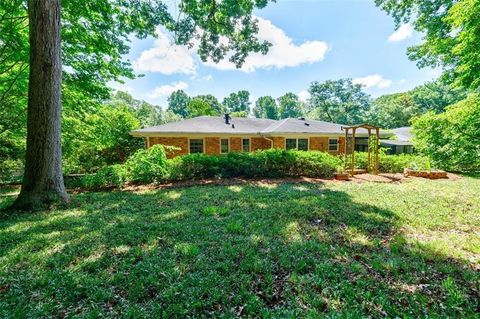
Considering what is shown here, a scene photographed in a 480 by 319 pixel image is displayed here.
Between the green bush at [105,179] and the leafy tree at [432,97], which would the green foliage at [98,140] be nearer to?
the green bush at [105,179]

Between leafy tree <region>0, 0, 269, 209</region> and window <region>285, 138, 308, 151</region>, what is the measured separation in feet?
22.6

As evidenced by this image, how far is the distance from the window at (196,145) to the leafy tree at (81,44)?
5690 millimetres

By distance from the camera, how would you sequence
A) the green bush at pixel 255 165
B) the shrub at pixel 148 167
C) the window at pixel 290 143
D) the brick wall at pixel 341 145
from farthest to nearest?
the brick wall at pixel 341 145
the window at pixel 290 143
the green bush at pixel 255 165
the shrub at pixel 148 167

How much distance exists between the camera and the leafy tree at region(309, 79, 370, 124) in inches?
1649

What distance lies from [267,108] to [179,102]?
26.8 metres

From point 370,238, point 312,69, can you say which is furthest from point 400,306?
point 312,69

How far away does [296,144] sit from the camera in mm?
16781

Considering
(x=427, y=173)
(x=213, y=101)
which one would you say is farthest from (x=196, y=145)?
(x=213, y=101)

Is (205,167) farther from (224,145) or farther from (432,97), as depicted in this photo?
(432,97)

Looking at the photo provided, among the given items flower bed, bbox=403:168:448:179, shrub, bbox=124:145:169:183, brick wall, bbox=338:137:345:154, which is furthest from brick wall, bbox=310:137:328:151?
shrub, bbox=124:145:169:183

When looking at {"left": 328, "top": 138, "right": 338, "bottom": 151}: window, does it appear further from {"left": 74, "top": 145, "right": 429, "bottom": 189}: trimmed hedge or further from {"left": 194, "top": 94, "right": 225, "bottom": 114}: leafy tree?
Answer: {"left": 194, "top": 94, "right": 225, "bottom": 114}: leafy tree

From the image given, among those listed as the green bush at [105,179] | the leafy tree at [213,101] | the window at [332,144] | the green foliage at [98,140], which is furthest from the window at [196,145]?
the leafy tree at [213,101]

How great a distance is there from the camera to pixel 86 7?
745 centimetres

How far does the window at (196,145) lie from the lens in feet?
51.5
